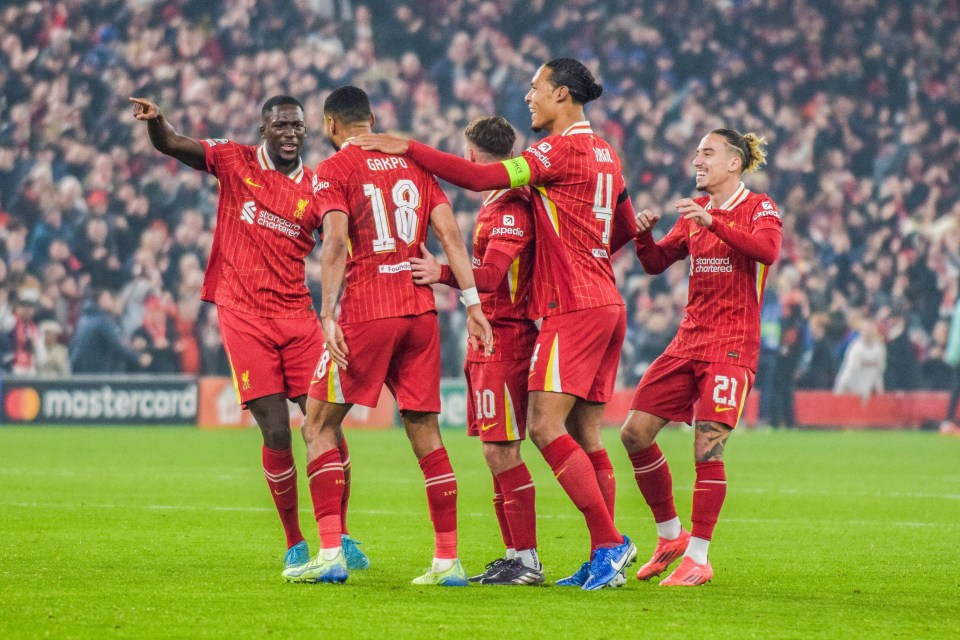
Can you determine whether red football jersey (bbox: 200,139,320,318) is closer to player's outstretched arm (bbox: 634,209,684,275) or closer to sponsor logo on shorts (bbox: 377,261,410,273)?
sponsor logo on shorts (bbox: 377,261,410,273)

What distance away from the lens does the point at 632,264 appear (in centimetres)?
2380

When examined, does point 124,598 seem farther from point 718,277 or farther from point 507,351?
point 718,277

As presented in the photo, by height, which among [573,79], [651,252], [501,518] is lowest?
[501,518]

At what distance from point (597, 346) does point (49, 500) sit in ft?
18.7

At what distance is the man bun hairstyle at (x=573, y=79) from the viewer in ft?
22.7

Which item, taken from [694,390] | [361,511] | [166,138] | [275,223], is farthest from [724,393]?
[361,511]

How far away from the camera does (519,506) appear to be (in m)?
7.00

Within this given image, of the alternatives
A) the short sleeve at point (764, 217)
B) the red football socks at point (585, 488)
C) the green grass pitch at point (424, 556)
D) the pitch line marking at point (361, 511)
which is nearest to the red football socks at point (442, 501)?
the green grass pitch at point (424, 556)

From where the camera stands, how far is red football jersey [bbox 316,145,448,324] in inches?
262

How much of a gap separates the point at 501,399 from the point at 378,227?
3.60 ft

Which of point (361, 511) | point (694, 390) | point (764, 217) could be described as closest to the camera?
point (764, 217)

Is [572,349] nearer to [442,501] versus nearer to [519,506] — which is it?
[519,506]

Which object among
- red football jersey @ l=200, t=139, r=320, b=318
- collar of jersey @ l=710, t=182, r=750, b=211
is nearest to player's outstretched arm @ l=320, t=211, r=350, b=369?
red football jersey @ l=200, t=139, r=320, b=318

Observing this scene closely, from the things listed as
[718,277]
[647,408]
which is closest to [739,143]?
[718,277]
